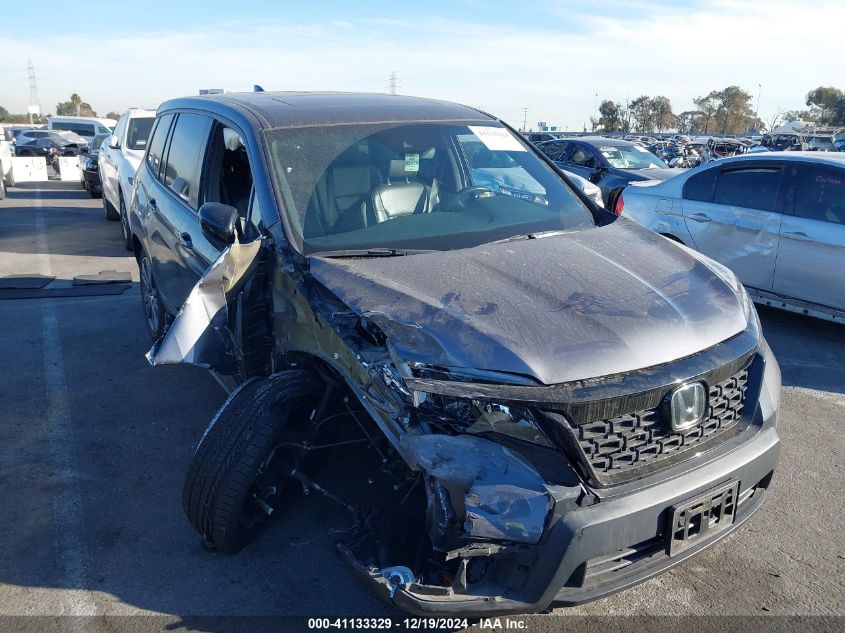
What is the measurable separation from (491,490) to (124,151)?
9214 millimetres

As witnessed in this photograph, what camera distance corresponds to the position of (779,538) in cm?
341

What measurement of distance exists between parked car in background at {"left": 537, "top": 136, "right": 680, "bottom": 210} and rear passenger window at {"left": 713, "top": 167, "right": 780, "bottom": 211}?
4.60m

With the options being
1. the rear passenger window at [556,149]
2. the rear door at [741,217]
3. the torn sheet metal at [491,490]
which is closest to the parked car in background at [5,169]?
the rear passenger window at [556,149]

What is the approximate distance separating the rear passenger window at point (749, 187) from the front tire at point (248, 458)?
213 inches

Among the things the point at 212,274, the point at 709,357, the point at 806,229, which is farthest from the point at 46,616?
the point at 806,229

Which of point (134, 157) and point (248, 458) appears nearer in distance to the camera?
point (248, 458)

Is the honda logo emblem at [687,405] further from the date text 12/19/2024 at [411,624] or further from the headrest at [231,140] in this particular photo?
the headrest at [231,140]

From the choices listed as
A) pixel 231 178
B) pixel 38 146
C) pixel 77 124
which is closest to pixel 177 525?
pixel 231 178

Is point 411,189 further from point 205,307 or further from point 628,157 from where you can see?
point 628,157

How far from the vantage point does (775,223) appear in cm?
661

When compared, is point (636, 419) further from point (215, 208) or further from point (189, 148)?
point (189, 148)

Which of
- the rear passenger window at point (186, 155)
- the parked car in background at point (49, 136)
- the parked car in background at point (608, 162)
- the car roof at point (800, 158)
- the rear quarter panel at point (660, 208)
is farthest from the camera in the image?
the parked car in background at point (49, 136)

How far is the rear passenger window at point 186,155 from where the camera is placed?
4414mm

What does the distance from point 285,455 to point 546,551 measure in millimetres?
1397
